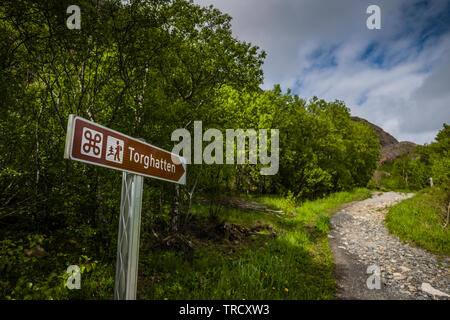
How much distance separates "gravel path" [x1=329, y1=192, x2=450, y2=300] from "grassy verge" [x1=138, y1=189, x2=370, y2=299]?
1.55 feet

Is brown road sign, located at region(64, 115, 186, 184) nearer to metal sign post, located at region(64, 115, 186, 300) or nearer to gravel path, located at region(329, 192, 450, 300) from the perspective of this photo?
metal sign post, located at region(64, 115, 186, 300)

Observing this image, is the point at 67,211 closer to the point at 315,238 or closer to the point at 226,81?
the point at 226,81

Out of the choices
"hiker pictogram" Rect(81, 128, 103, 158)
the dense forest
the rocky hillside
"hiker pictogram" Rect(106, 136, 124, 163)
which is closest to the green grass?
the dense forest

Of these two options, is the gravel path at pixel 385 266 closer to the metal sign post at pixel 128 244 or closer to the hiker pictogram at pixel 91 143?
the metal sign post at pixel 128 244

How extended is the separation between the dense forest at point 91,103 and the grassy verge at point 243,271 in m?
1.04

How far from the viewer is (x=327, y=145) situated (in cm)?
1978

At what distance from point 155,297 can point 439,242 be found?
1033 cm

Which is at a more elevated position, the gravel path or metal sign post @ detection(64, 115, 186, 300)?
metal sign post @ detection(64, 115, 186, 300)

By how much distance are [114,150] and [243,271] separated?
161 inches

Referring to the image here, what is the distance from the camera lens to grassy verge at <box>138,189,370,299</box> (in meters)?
4.23

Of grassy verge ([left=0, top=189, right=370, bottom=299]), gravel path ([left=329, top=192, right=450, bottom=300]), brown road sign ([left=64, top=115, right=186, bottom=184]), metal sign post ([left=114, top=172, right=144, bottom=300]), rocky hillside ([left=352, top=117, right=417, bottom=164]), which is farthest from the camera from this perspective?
rocky hillside ([left=352, top=117, right=417, bottom=164])

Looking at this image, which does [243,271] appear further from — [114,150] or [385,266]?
[385,266]

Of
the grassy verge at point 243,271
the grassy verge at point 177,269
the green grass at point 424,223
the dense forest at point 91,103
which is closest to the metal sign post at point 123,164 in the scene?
the grassy verge at point 177,269

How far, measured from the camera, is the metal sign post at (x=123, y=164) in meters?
1.73
